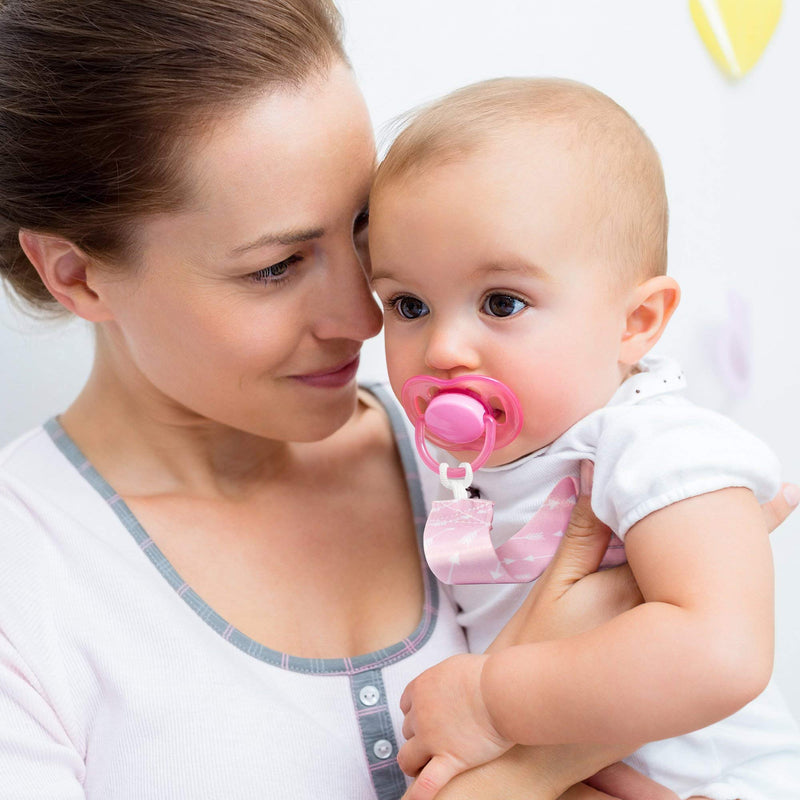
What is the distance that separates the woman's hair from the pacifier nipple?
46 cm

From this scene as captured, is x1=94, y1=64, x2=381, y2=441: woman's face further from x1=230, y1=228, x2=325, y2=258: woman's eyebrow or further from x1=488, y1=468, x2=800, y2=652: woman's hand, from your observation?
x1=488, y1=468, x2=800, y2=652: woman's hand

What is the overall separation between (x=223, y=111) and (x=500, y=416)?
548 mm

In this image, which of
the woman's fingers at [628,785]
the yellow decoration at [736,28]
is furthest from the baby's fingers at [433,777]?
the yellow decoration at [736,28]

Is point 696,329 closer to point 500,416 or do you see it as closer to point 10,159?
point 500,416

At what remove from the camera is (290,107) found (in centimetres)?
135

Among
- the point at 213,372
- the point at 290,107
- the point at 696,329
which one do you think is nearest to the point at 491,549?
the point at 213,372

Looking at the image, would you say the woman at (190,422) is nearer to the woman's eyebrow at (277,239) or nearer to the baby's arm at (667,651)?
the woman's eyebrow at (277,239)

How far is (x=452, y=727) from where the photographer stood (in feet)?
3.99

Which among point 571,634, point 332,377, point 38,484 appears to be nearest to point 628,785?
point 571,634

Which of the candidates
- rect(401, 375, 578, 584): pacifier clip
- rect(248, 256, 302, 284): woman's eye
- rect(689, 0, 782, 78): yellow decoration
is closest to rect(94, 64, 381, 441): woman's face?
rect(248, 256, 302, 284): woman's eye

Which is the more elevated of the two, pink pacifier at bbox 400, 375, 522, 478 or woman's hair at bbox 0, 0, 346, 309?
woman's hair at bbox 0, 0, 346, 309

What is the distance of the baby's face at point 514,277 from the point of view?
48.4 inches

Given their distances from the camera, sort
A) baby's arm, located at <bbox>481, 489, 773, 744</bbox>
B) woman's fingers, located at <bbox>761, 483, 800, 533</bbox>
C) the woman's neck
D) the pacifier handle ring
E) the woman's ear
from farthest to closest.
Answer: the woman's neck
the woman's ear
woman's fingers, located at <bbox>761, 483, 800, 533</bbox>
the pacifier handle ring
baby's arm, located at <bbox>481, 489, 773, 744</bbox>

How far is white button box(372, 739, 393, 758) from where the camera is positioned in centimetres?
143
